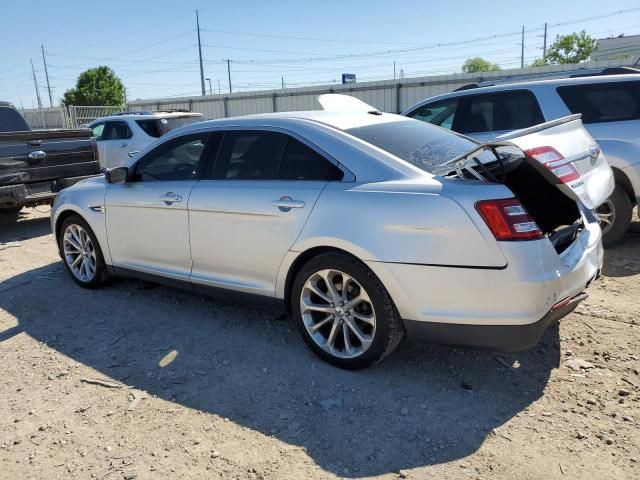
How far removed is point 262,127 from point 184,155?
0.87 metres

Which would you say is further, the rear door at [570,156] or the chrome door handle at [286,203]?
the chrome door handle at [286,203]

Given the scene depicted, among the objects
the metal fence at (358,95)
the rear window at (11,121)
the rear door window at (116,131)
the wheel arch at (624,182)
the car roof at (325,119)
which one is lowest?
the wheel arch at (624,182)

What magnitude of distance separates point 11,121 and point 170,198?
20.5ft

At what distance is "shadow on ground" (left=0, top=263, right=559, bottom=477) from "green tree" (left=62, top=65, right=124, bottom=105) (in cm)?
5130

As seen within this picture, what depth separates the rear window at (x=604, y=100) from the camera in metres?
5.50

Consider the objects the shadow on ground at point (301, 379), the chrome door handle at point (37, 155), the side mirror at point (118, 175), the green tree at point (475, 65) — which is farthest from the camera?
the green tree at point (475, 65)

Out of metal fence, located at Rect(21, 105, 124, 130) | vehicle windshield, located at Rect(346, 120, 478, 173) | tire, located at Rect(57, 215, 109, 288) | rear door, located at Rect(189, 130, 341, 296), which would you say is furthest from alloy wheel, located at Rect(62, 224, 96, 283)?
metal fence, located at Rect(21, 105, 124, 130)

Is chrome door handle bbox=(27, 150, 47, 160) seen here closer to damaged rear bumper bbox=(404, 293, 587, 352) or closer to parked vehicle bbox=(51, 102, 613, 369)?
parked vehicle bbox=(51, 102, 613, 369)

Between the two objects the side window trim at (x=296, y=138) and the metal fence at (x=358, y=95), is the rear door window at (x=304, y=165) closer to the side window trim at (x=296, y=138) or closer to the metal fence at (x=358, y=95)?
the side window trim at (x=296, y=138)

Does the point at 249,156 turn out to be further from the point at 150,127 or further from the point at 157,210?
the point at 150,127

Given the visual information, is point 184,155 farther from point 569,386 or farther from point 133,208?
point 569,386

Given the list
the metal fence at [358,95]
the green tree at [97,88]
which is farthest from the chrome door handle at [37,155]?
the green tree at [97,88]

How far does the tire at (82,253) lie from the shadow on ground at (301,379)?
0.43 metres

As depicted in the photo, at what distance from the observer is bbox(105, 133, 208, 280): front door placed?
4.20 metres
